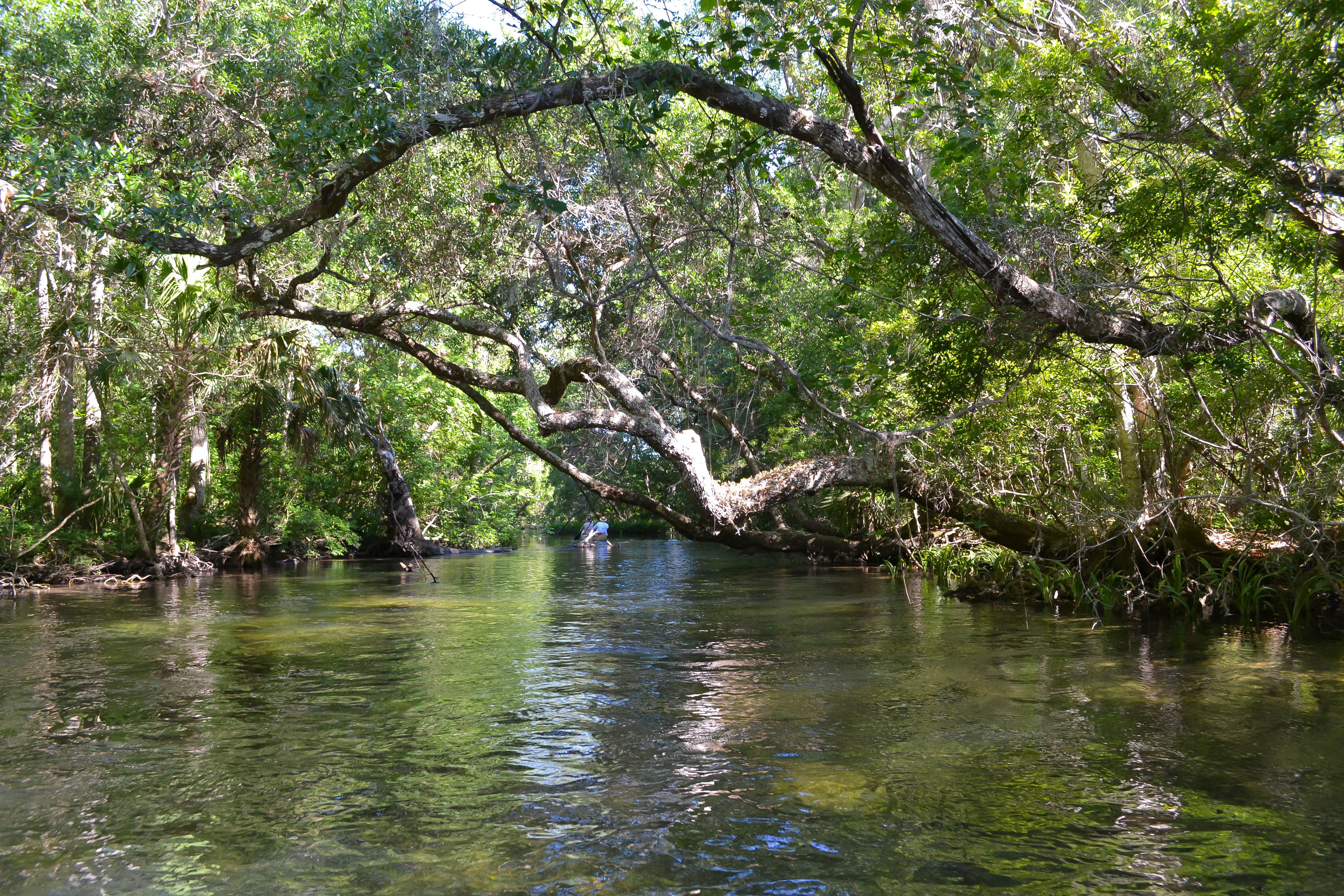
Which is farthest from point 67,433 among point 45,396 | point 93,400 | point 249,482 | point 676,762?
point 676,762

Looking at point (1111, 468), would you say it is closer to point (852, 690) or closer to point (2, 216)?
point (852, 690)

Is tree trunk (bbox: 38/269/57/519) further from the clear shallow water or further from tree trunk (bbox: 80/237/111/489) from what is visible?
the clear shallow water

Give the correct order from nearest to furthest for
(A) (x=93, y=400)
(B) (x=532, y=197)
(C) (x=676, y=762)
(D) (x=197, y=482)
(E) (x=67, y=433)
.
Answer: (C) (x=676, y=762) < (B) (x=532, y=197) < (E) (x=67, y=433) < (A) (x=93, y=400) < (D) (x=197, y=482)

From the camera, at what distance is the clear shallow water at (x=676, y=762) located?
3.73m

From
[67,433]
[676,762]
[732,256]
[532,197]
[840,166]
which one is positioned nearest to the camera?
[676,762]

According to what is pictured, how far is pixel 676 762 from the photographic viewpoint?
523 cm

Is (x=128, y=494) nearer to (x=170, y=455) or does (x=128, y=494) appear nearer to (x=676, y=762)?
(x=170, y=455)

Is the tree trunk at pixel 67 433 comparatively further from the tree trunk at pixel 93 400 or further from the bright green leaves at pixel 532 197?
the bright green leaves at pixel 532 197

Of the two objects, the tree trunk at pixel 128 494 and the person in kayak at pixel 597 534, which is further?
the person in kayak at pixel 597 534

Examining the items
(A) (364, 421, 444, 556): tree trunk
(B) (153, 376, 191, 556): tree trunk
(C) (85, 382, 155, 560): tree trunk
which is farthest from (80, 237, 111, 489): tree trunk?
(A) (364, 421, 444, 556): tree trunk

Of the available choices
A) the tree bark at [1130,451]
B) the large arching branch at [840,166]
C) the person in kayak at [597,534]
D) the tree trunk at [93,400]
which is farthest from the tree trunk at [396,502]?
the tree bark at [1130,451]

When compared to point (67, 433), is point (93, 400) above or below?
above

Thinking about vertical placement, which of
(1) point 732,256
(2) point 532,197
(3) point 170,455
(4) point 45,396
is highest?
(1) point 732,256

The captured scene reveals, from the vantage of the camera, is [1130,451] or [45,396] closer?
[1130,451]
